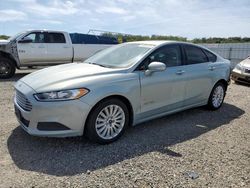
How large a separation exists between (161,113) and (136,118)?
625 mm

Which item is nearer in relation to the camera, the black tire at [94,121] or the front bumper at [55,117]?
the front bumper at [55,117]

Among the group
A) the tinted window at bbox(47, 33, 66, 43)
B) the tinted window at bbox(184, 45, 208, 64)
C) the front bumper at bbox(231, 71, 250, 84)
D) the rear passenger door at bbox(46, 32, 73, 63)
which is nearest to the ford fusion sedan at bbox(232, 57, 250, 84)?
the front bumper at bbox(231, 71, 250, 84)

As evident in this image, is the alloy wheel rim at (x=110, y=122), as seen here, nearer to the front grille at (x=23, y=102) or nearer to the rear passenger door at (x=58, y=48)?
the front grille at (x=23, y=102)

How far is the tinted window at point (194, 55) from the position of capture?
547 centimetres

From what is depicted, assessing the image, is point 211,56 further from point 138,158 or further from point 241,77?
point 241,77

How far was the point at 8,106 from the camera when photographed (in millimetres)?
6012

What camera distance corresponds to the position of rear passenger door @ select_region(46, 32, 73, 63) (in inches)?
A: 444

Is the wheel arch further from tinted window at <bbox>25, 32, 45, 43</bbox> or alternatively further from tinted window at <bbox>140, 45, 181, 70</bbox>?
tinted window at <bbox>25, 32, 45, 43</bbox>

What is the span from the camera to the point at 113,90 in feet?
13.2

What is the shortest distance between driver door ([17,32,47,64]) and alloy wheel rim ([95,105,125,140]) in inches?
301

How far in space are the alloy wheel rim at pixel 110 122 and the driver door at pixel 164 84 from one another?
0.46m

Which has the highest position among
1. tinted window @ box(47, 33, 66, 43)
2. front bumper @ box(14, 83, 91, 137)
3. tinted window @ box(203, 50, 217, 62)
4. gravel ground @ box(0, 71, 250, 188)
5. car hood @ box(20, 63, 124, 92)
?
tinted window @ box(47, 33, 66, 43)

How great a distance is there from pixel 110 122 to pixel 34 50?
7805 mm

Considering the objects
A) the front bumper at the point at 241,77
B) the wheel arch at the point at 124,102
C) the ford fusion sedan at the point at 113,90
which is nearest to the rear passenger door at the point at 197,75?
the ford fusion sedan at the point at 113,90
